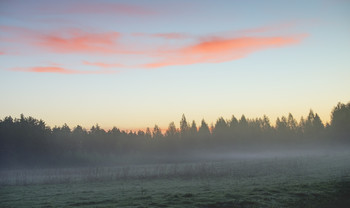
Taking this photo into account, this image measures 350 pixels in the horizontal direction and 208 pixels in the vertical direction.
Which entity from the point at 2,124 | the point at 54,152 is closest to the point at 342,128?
the point at 54,152

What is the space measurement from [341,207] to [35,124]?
10390cm

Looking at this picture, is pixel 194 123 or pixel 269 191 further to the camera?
pixel 194 123

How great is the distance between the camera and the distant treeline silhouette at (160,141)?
305 ft

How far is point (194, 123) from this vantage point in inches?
6855

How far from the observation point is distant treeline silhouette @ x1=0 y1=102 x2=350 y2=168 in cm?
9281

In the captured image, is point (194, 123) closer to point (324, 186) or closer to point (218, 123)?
point (218, 123)

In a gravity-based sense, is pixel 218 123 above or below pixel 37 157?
above

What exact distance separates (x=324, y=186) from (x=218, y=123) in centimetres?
13483

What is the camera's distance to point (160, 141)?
151375 millimetres

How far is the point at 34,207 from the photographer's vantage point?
67.3ft

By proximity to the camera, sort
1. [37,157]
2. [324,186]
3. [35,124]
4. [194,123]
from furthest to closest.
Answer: [194,123]
[35,124]
[37,157]
[324,186]

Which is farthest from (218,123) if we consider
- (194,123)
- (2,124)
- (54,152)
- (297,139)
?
(2,124)

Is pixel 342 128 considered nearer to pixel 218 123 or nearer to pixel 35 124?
pixel 218 123

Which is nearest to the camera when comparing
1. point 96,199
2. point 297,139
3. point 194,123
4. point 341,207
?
point 341,207
